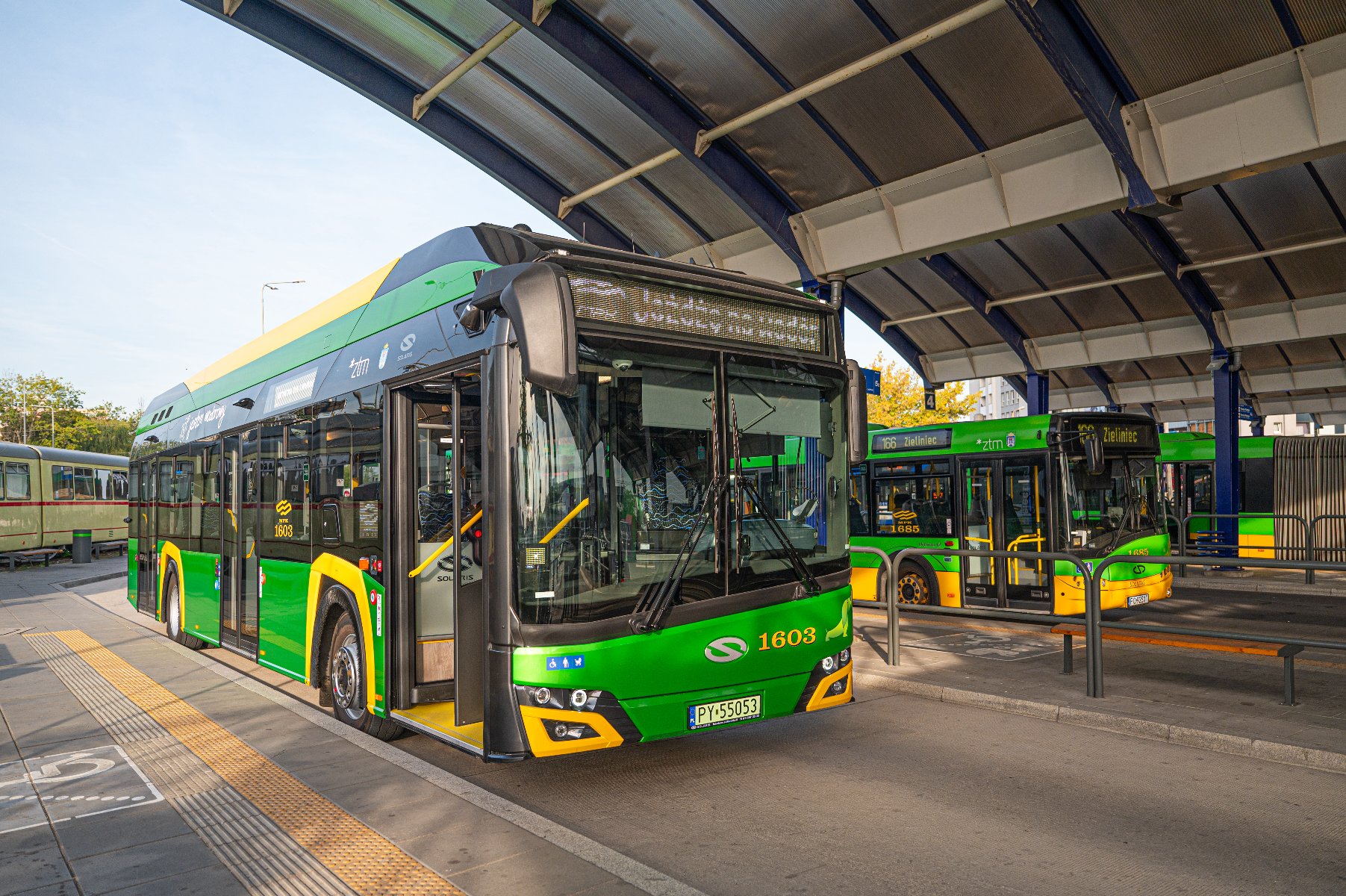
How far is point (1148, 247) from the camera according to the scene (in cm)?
1888

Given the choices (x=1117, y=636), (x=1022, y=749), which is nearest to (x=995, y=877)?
(x=1022, y=749)

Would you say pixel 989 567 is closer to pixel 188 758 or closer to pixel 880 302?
pixel 188 758

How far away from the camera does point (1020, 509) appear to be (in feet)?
44.5

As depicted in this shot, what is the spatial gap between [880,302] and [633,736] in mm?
21091

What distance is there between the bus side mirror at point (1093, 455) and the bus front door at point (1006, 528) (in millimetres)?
551

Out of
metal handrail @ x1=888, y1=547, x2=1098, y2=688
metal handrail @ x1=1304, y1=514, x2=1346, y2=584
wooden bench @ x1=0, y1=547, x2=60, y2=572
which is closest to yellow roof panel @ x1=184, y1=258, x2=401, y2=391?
metal handrail @ x1=888, y1=547, x2=1098, y2=688

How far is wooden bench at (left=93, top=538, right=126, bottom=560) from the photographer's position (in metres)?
35.9

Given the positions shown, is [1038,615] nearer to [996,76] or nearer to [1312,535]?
[996,76]

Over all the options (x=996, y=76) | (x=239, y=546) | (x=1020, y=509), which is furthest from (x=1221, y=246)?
(x=239, y=546)

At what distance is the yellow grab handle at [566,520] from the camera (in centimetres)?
511

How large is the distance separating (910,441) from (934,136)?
506 cm

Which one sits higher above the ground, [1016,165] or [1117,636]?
[1016,165]

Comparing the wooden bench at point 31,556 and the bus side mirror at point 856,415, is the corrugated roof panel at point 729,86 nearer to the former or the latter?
the bus side mirror at point 856,415

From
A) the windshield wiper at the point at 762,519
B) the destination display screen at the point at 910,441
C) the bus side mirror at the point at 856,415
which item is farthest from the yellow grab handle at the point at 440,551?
the destination display screen at the point at 910,441
